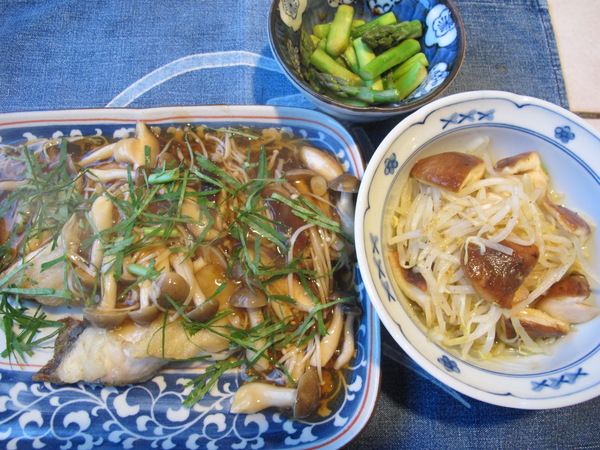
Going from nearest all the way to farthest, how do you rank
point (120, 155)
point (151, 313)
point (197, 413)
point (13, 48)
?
point (151, 313) < point (197, 413) < point (120, 155) < point (13, 48)

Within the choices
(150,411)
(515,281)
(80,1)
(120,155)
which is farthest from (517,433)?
(80,1)

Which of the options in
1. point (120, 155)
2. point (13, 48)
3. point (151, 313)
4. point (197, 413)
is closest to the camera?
point (151, 313)

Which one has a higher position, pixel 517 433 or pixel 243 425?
pixel 243 425

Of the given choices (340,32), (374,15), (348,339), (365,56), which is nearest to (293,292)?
(348,339)

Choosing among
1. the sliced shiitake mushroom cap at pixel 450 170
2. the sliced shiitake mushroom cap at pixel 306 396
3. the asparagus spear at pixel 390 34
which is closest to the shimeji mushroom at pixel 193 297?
the sliced shiitake mushroom cap at pixel 306 396

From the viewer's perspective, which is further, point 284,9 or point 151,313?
point 284,9

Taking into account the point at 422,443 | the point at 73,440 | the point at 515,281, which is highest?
the point at 515,281

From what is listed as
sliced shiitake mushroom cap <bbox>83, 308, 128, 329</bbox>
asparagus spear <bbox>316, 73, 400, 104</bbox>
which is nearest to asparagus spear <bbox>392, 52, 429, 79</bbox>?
asparagus spear <bbox>316, 73, 400, 104</bbox>

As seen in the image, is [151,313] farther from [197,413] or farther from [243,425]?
[243,425]
